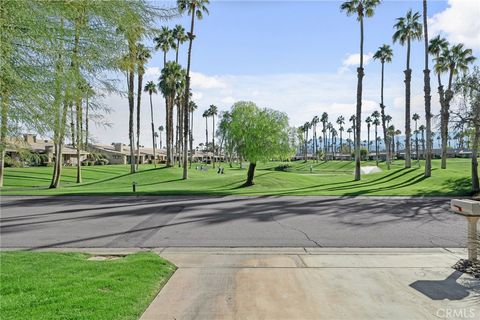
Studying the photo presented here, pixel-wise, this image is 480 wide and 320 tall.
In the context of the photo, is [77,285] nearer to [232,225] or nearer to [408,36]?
[232,225]

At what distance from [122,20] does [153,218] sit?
11405 mm

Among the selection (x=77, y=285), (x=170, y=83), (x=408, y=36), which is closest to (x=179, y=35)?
(x=170, y=83)

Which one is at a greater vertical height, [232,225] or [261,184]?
[232,225]

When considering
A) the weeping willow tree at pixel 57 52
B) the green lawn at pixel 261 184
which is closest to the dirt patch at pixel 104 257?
the weeping willow tree at pixel 57 52

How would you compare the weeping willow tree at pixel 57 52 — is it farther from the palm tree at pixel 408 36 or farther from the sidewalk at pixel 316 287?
the palm tree at pixel 408 36

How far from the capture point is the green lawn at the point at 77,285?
4.69 m

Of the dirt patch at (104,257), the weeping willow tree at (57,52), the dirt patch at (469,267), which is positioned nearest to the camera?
the weeping willow tree at (57,52)

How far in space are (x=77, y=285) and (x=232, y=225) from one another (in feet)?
23.5

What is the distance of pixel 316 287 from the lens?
235 inches

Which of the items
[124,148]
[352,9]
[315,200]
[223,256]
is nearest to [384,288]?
[223,256]

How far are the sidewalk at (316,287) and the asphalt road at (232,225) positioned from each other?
162 centimetres

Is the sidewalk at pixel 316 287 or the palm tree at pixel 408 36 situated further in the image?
the palm tree at pixel 408 36

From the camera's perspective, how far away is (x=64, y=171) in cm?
5100

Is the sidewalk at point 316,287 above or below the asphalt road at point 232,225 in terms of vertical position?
above
